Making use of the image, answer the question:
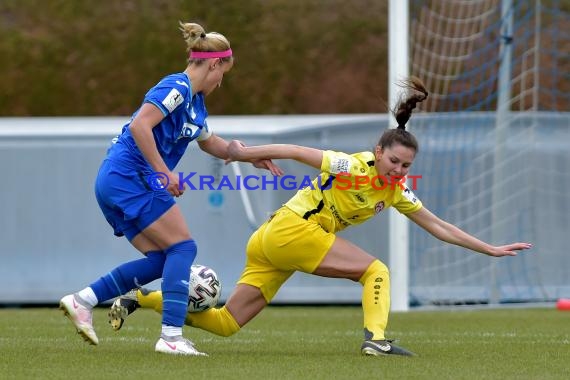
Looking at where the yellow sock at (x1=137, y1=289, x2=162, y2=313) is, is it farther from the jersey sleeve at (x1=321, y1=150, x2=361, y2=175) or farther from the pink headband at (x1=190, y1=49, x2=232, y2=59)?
the pink headband at (x1=190, y1=49, x2=232, y2=59)

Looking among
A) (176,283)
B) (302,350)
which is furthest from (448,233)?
(176,283)

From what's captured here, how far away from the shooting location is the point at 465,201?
1350 cm

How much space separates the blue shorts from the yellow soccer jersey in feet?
2.59

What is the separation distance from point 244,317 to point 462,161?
6427mm

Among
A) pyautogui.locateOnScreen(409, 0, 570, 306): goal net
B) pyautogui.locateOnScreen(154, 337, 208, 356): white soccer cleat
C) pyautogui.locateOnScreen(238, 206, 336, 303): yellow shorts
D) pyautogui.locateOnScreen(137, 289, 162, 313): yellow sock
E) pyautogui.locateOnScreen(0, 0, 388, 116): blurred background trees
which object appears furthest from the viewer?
pyautogui.locateOnScreen(0, 0, 388, 116): blurred background trees

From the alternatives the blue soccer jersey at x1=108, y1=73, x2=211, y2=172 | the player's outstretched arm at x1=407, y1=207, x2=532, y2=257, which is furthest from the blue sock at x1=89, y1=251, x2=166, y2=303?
the player's outstretched arm at x1=407, y1=207, x2=532, y2=257

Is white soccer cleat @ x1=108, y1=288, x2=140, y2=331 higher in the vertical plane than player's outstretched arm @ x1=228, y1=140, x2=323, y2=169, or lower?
lower

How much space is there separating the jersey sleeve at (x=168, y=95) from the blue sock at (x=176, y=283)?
711 mm

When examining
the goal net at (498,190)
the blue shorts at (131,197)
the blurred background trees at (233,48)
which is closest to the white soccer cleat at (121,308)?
the blue shorts at (131,197)

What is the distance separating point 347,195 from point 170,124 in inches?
39.9

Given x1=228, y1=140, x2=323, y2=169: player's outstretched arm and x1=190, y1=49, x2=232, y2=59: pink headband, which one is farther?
x1=190, y1=49, x2=232, y2=59: pink headband

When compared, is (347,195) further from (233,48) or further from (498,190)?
(233,48)

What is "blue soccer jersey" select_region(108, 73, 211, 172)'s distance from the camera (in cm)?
686

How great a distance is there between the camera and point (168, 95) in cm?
685
